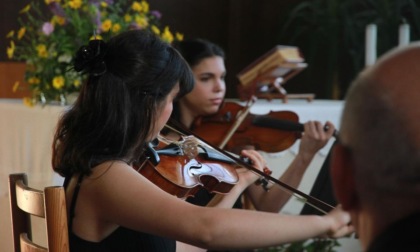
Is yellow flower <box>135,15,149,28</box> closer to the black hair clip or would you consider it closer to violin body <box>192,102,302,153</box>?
violin body <box>192,102,302,153</box>

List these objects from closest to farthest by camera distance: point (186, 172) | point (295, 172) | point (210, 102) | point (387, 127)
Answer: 1. point (387, 127)
2. point (186, 172)
3. point (295, 172)
4. point (210, 102)

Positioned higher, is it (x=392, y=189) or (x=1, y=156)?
(x=392, y=189)

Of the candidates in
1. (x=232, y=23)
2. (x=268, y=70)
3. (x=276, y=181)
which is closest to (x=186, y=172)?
(x=276, y=181)

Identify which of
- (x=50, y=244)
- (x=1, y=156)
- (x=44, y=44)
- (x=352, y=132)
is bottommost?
(x=1, y=156)

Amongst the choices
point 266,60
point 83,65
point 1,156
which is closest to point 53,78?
point 1,156

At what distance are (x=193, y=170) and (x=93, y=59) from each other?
1.21 ft

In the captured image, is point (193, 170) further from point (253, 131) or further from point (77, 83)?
point (77, 83)

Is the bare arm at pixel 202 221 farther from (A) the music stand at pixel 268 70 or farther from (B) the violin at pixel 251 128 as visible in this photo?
(A) the music stand at pixel 268 70

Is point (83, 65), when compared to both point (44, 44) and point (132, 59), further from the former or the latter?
point (44, 44)

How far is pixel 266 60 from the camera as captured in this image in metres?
3.13

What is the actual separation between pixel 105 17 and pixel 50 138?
48cm

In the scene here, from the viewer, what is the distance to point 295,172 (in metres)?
2.51

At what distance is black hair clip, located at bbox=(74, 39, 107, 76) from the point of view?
168 cm

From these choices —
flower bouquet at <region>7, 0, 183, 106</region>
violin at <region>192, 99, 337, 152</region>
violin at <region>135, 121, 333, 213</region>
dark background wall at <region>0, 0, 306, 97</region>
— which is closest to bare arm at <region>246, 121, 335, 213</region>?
violin at <region>192, 99, 337, 152</region>
